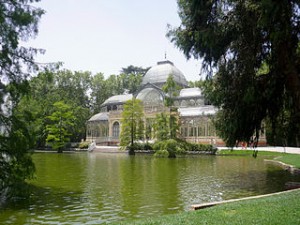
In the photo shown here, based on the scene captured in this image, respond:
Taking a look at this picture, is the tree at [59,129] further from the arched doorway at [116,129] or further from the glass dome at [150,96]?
the glass dome at [150,96]

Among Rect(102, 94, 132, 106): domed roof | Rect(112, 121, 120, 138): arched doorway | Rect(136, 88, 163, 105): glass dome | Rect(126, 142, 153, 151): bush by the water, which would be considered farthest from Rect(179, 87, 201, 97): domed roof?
Rect(126, 142, 153, 151): bush by the water

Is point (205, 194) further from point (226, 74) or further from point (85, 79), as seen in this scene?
point (85, 79)

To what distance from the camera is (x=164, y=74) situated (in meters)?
54.8

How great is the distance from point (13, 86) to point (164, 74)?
1889 inches

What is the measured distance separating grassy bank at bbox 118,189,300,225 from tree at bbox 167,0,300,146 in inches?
78.4

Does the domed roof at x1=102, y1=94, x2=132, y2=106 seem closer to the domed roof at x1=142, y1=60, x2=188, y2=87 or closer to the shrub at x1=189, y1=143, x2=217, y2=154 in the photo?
the domed roof at x1=142, y1=60, x2=188, y2=87

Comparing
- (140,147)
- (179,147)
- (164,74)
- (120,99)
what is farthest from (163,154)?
(120,99)

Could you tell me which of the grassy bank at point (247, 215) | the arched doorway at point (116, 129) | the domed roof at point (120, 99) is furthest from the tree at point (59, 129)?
the grassy bank at point (247, 215)

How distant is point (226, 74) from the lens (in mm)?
8477

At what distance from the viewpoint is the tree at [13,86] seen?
7.15 meters

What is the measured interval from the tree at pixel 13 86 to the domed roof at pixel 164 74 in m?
46.5

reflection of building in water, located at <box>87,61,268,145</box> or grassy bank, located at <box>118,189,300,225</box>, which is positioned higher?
reflection of building in water, located at <box>87,61,268,145</box>

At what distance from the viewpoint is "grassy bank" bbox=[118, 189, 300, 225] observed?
570 centimetres

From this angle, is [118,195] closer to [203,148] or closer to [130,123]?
[203,148]
